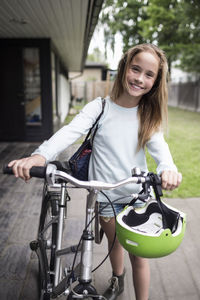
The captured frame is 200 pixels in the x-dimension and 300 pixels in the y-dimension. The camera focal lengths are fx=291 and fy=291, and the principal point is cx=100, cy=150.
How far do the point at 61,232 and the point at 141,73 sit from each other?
37.3 inches

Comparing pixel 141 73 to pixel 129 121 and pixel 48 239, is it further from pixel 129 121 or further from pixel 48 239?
pixel 48 239

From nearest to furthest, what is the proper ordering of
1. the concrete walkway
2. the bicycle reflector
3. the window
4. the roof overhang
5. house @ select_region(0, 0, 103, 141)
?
the bicycle reflector < the concrete walkway < the roof overhang < house @ select_region(0, 0, 103, 141) < the window

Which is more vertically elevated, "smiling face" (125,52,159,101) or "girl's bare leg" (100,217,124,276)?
"smiling face" (125,52,159,101)

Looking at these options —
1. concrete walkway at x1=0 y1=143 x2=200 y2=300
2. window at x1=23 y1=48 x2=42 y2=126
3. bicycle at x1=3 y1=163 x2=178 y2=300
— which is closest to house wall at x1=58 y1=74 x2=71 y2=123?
window at x1=23 y1=48 x2=42 y2=126

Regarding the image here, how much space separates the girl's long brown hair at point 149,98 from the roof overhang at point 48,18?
9.21 ft

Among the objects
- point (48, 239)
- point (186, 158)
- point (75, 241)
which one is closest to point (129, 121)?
point (48, 239)

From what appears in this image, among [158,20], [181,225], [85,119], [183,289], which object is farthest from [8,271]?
[158,20]

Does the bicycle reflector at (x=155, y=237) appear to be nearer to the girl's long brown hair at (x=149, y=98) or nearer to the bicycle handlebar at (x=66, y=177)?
the bicycle handlebar at (x=66, y=177)

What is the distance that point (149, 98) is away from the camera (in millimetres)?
1655

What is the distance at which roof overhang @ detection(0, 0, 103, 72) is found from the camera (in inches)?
173

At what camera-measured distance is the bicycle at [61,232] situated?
3.85ft

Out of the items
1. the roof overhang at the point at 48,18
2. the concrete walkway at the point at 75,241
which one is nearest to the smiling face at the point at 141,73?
the concrete walkway at the point at 75,241

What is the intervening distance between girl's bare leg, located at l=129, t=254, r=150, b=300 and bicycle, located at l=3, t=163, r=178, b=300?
291 mm

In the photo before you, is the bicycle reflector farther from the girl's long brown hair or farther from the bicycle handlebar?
the girl's long brown hair
